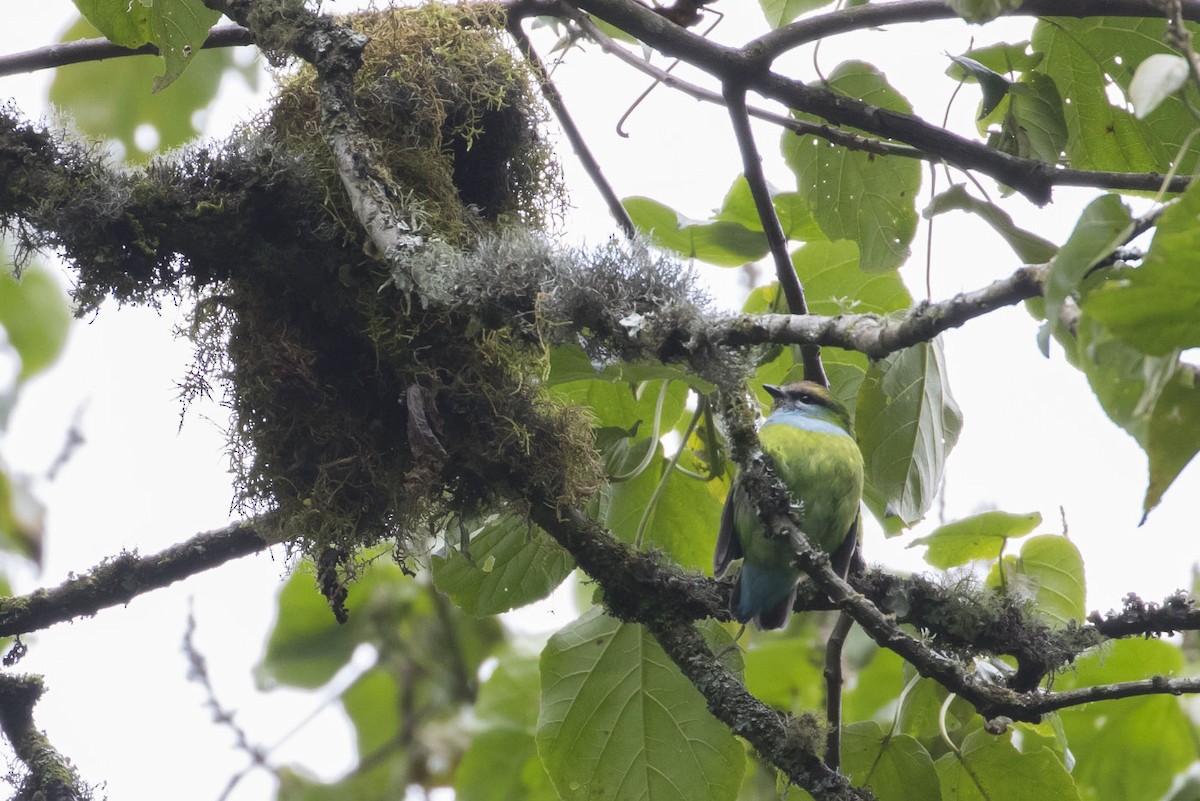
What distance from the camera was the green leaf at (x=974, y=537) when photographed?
103 inches

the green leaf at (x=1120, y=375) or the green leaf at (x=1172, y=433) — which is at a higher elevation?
the green leaf at (x=1120, y=375)

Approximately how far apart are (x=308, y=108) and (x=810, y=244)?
154 cm

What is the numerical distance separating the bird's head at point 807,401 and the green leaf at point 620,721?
2.65ft

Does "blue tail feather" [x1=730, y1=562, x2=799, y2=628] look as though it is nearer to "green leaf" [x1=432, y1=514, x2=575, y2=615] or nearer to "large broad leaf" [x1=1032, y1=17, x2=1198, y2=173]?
"green leaf" [x1=432, y1=514, x2=575, y2=615]

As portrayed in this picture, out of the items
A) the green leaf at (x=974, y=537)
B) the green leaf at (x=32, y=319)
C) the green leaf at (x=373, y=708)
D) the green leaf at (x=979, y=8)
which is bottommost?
the green leaf at (x=373, y=708)

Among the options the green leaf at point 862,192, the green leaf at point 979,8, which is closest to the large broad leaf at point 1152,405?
the green leaf at point 979,8

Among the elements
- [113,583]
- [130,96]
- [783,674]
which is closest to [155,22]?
[130,96]

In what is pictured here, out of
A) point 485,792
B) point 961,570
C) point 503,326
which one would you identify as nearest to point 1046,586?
point 961,570

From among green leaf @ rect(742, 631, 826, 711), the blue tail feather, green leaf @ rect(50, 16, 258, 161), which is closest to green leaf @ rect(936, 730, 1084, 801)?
the blue tail feather

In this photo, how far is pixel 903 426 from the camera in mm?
2684

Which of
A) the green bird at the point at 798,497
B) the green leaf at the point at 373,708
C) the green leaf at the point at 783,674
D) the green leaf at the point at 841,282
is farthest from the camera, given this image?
the green leaf at the point at 373,708

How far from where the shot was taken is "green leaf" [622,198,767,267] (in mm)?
3055

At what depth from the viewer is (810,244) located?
3.27 m

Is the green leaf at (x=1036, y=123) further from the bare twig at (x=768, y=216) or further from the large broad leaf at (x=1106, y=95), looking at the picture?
the bare twig at (x=768, y=216)
